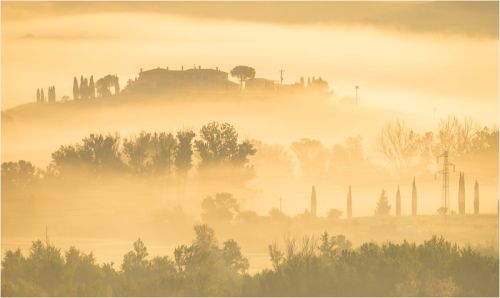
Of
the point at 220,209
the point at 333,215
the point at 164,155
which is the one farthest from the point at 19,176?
the point at 333,215

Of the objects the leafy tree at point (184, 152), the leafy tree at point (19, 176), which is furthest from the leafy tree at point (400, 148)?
the leafy tree at point (19, 176)

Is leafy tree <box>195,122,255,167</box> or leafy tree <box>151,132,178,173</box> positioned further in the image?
leafy tree <box>151,132,178,173</box>

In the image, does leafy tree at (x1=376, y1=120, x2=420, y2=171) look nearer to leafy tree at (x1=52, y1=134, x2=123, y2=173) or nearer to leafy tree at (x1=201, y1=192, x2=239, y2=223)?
leafy tree at (x1=52, y1=134, x2=123, y2=173)

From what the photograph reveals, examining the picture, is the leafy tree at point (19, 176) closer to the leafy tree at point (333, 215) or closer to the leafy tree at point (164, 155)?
the leafy tree at point (164, 155)

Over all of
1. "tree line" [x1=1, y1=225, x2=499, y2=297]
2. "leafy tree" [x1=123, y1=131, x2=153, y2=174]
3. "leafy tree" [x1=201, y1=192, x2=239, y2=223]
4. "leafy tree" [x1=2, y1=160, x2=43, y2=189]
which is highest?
"leafy tree" [x1=123, y1=131, x2=153, y2=174]

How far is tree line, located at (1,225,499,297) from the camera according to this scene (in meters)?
66.0

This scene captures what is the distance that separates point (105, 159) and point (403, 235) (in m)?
37.9

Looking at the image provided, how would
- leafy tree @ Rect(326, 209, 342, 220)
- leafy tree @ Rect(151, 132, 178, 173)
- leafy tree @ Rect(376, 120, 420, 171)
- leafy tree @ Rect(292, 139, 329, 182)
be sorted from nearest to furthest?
leafy tree @ Rect(326, 209, 342, 220)
leafy tree @ Rect(151, 132, 178, 173)
leafy tree @ Rect(376, 120, 420, 171)
leafy tree @ Rect(292, 139, 329, 182)

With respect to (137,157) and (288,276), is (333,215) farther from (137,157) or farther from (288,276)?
(288,276)

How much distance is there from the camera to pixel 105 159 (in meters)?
136

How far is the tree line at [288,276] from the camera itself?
6600 cm

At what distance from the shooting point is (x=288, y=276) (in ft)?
227

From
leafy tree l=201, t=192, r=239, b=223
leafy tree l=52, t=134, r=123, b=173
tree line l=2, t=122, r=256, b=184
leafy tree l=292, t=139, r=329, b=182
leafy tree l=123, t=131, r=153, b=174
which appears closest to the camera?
leafy tree l=201, t=192, r=239, b=223

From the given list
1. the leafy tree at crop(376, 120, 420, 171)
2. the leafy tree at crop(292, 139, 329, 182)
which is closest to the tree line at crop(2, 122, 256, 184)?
the leafy tree at crop(292, 139, 329, 182)
